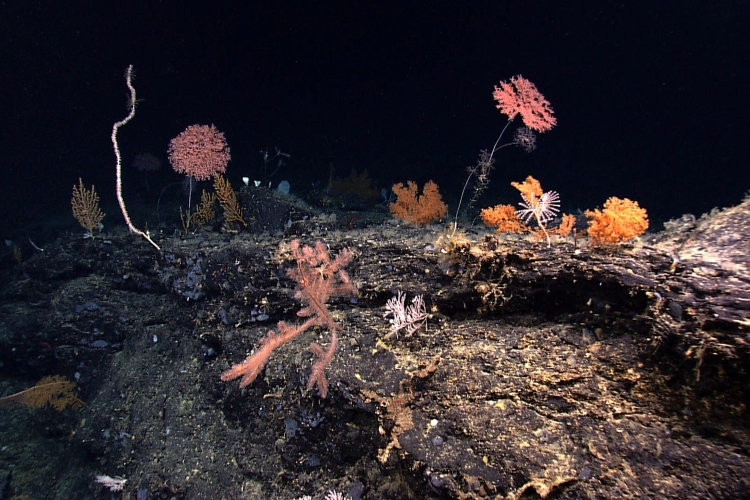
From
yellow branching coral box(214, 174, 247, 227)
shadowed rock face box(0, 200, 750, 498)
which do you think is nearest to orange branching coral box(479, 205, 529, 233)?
shadowed rock face box(0, 200, 750, 498)

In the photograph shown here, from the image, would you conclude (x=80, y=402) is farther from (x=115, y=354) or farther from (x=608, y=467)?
(x=608, y=467)

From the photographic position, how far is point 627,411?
2230 millimetres

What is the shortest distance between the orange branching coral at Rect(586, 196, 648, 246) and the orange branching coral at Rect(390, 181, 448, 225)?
9.80 ft

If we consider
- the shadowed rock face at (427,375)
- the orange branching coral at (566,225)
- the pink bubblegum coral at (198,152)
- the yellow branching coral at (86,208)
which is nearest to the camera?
the shadowed rock face at (427,375)

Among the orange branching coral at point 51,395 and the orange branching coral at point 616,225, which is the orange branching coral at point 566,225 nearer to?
the orange branching coral at point 616,225

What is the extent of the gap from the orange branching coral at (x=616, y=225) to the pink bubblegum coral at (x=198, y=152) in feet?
20.7

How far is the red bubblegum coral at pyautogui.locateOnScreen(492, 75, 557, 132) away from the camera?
178 inches

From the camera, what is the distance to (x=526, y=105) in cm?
470

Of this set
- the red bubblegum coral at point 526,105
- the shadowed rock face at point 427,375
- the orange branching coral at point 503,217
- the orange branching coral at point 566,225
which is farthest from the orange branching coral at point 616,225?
the red bubblegum coral at point 526,105

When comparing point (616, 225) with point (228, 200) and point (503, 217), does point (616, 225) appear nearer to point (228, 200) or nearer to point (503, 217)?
point (503, 217)

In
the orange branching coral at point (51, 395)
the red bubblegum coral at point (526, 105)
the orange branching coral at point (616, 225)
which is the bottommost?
the orange branching coral at point (51, 395)

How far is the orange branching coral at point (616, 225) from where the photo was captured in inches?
105

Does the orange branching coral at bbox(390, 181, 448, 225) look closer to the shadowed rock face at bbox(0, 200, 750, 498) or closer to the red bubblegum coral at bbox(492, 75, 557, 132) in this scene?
the shadowed rock face at bbox(0, 200, 750, 498)

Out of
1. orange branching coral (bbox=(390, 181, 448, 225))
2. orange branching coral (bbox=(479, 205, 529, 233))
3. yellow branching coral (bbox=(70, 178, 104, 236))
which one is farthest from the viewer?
yellow branching coral (bbox=(70, 178, 104, 236))
